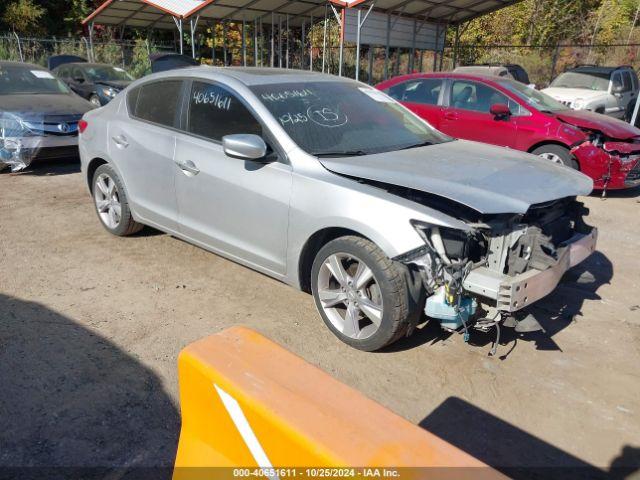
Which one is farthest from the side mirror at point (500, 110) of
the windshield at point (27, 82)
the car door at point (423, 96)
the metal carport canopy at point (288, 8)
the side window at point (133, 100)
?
the metal carport canopy at point (288, 8)

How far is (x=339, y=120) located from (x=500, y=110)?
448 cm

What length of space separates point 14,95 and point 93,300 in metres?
6.31

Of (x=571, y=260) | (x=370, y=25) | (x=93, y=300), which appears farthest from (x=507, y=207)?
(x=370, y=25)

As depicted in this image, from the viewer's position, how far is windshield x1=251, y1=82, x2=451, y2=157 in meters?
3.82

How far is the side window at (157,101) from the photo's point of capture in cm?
454

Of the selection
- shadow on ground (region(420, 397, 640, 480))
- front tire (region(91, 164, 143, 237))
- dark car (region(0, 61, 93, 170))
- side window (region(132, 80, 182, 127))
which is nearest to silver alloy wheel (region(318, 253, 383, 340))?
shadow on ground (region(420, 397, 640, 480))

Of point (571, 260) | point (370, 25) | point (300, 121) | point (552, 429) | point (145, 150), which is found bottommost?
point (552, 429)

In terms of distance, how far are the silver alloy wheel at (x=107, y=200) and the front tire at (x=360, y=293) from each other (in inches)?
102

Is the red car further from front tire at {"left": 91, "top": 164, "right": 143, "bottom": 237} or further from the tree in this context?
the tree

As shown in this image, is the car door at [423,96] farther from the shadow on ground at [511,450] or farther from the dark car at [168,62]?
the shadow on ground at [511,450]

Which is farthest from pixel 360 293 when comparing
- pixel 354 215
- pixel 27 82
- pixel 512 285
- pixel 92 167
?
pixel 27 82

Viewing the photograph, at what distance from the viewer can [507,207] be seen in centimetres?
300

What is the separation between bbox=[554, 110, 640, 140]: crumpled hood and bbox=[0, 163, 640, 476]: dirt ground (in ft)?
9.47

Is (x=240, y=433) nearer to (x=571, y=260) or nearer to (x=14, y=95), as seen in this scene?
(x=571, y=260)
